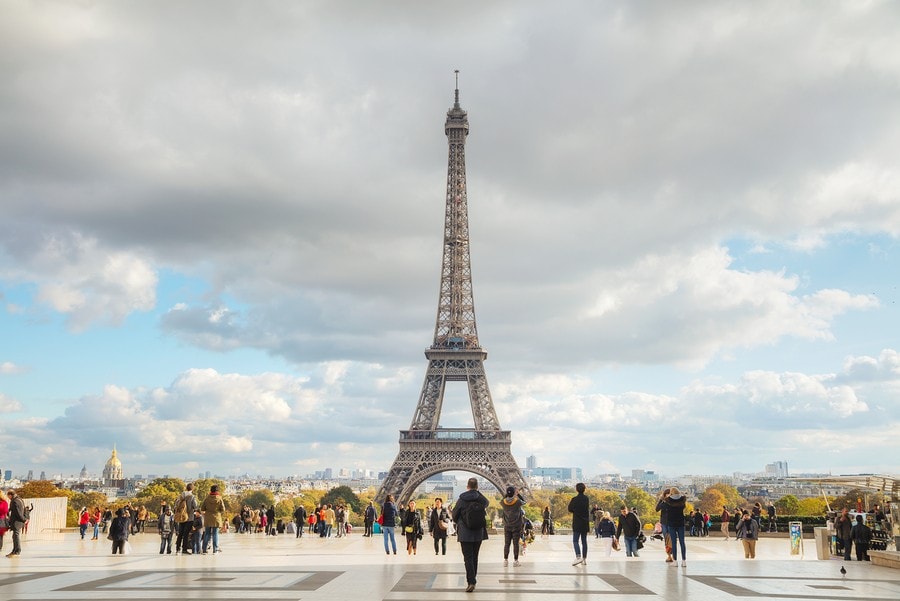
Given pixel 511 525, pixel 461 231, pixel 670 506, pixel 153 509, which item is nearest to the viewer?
pixel 511 525

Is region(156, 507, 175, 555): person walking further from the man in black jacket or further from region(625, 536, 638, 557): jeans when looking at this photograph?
region(625, 536, 638, 557): jeans

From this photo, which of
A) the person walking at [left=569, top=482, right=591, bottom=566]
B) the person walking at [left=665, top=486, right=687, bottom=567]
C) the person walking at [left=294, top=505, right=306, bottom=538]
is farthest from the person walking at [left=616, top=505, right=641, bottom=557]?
the person walking at [left=294, top=505, right=306, bottom=538]

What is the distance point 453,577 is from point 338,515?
69.1ft

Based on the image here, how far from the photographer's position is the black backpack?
48.7 feet

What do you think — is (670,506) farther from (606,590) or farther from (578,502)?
(606,590)

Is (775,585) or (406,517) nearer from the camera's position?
(775,585)

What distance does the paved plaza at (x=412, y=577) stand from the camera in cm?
1350

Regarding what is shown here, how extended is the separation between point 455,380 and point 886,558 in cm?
6957

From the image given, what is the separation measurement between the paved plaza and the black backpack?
1.08 metres

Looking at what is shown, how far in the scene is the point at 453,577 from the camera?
652 inches

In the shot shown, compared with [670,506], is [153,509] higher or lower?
lower

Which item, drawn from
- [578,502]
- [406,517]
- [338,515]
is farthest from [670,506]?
[338,515]

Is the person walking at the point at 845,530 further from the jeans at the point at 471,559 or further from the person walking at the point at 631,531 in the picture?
the jeans at the point at 471,559

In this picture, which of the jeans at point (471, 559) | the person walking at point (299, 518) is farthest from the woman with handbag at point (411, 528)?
the person walking at point (299, 518)
